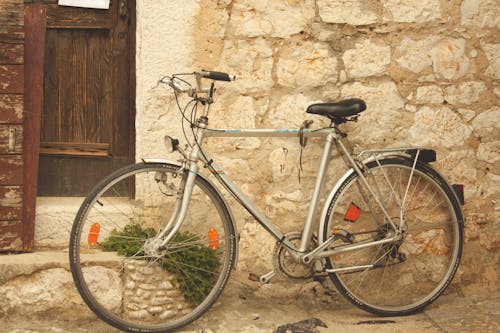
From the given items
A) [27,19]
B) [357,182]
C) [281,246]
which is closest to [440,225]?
[357,182]

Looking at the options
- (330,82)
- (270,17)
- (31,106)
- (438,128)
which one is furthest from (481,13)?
(31,106)

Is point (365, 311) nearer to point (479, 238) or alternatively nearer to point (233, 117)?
point (479, 238)

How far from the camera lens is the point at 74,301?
359 centimetres

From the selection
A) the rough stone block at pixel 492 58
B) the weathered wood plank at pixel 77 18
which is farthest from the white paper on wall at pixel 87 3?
the rough stone block at pixel 492 58

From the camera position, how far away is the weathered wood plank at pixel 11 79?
3592 millimetres

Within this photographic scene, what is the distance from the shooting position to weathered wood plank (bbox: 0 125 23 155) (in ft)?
11.8

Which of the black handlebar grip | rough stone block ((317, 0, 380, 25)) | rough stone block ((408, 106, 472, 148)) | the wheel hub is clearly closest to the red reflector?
rough stone block ((408, 106, 472, 148))

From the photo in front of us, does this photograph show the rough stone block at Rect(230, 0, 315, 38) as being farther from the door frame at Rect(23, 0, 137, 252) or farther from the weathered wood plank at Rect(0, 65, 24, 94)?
the weathered wood plank at Rect(0, 65, 24, 94)

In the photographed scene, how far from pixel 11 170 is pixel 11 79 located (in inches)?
20.6

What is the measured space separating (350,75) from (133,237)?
1635mm

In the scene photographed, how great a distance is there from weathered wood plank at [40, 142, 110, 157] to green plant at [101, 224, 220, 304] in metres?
0.65

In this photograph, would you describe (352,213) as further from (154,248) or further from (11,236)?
(11,236)

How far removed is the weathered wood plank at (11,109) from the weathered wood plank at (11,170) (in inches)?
8.3

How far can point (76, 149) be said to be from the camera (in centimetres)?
405
